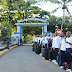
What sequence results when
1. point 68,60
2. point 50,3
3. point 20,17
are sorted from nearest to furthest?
point 68,60, point 50,3, point 20,17

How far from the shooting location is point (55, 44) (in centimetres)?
929

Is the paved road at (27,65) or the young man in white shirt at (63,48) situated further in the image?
the young man in white shirt at (63,48)

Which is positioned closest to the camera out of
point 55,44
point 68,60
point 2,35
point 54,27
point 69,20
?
point 68,60

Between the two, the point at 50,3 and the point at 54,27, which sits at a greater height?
the point at 50,3

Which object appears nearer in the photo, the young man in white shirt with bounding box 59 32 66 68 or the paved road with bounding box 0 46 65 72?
the paved road with bounding box 0 46 65 72

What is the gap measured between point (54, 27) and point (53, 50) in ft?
130

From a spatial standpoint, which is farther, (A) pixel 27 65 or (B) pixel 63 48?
(A) pixel 27 65

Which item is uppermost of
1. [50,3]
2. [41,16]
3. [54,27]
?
[50,3]

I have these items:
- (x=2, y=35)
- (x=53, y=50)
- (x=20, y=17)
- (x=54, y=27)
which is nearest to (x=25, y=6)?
(x=20, y=17)

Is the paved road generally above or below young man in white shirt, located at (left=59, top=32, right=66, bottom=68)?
below

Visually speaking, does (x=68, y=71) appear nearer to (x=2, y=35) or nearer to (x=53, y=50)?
(x=53, y=50)

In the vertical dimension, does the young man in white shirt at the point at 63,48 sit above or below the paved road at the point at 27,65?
above

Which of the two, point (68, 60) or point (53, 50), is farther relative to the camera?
point (53, 50)

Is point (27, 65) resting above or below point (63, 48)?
below
